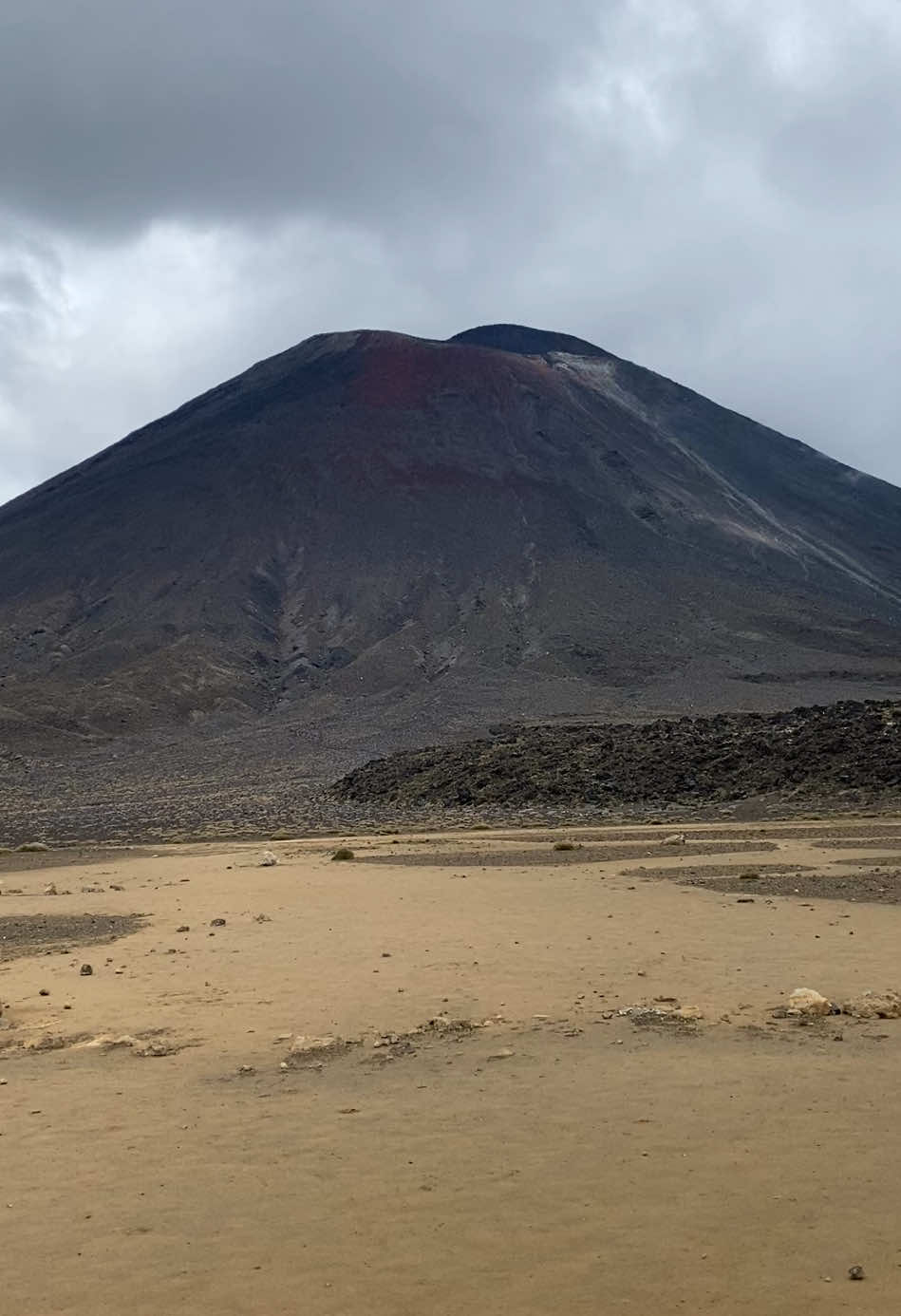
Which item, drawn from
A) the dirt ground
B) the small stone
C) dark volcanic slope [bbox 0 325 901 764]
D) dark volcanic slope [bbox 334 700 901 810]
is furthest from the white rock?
dark volcanic slope [bbox 0 325 901 764]

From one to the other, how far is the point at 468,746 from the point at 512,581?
63.5 metres

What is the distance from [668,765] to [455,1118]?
33.8m

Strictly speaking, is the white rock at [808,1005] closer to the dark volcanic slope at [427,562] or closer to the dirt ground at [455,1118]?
the dirt ground at [455,1118]

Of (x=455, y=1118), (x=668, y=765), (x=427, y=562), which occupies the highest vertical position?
(x=427, y=562)

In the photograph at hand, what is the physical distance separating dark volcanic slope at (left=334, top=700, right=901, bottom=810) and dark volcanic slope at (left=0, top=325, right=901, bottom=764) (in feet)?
78.8

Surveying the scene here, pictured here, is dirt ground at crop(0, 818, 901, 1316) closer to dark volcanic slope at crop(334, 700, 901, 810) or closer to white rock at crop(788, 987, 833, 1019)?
white rock at crop(788, 987, 833, 1019)

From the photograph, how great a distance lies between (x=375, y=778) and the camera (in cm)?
4759

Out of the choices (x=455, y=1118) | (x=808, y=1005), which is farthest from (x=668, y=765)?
(x=455, y=1118)

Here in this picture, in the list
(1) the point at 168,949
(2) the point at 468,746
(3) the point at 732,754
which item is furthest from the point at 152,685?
(1) the point at 168,949

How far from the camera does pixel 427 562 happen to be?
116 m

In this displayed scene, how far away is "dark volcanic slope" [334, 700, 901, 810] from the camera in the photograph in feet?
121

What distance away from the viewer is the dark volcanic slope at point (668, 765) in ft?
121

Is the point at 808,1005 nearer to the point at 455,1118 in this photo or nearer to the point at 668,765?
the point at 455,1118

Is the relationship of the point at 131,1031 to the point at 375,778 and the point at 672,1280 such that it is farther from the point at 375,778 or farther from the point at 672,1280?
the point at 375,778
